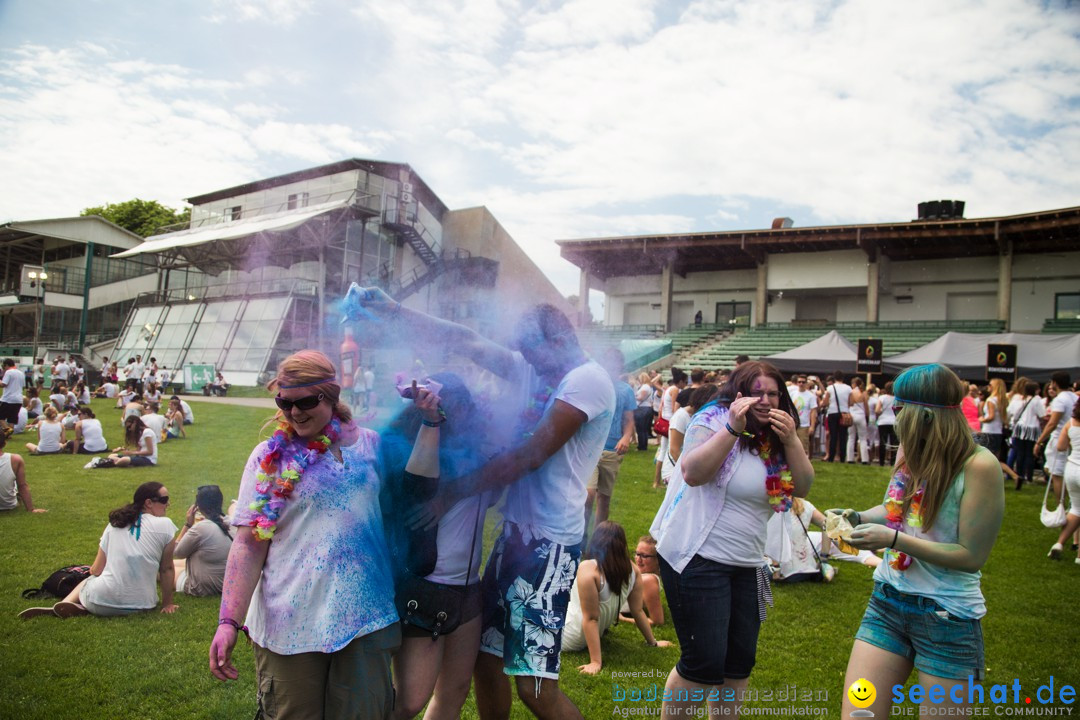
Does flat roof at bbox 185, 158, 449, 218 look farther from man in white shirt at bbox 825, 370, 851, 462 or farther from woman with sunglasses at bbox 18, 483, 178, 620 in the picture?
man in white shirt at bbox 825, 370, 851, 462

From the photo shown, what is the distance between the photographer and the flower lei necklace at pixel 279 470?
2.02 meters

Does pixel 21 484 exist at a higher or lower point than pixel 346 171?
lower

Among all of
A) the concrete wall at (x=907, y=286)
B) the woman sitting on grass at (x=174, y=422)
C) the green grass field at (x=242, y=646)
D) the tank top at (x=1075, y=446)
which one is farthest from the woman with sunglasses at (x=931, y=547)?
the concrete wall at (x=907, y=286)

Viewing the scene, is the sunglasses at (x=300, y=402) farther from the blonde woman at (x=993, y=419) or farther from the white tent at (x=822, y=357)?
the white tent at (x=822, y=357)

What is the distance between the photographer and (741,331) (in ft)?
66.9

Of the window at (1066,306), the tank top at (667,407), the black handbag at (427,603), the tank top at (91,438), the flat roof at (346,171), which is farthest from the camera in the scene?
the window at (1066,306)

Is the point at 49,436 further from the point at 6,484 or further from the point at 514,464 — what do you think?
the point at 514,464

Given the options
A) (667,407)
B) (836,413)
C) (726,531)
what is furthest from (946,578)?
(836,413)

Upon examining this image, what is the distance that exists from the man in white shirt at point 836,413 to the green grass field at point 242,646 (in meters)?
5.93

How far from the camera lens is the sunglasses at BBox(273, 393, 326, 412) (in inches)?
82.2

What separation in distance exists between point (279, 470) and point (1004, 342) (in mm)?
18708

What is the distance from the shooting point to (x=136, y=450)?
409 inches

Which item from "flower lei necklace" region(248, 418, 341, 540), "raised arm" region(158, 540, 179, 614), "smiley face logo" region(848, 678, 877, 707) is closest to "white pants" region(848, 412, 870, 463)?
"smiley face logo" region(848, 678, 877, 707)

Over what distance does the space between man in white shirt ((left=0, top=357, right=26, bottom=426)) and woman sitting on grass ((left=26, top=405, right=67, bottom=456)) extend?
1585mm
